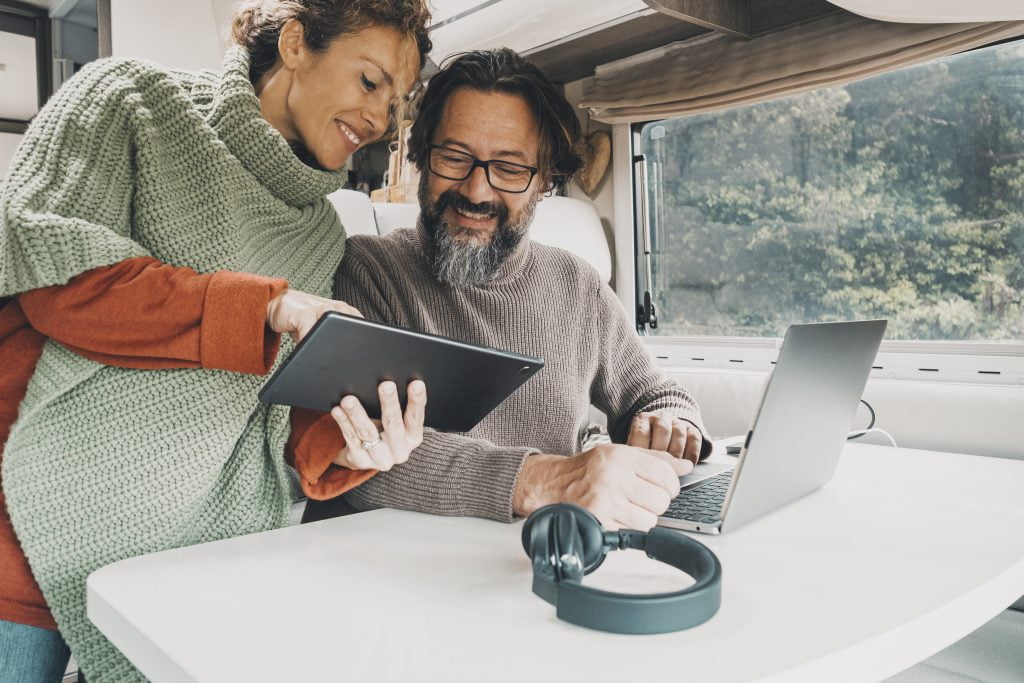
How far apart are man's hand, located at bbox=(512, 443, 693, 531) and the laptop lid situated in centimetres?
7

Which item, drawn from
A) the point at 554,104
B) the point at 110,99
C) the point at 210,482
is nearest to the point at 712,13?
the point at 554,104

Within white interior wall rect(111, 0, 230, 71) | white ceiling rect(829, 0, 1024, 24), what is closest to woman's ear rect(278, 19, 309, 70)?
white ceiling rect(829, 0, 1024, 24)

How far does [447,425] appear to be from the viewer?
990 millimetres

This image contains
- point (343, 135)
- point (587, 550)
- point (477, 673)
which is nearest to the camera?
point (477, 673)

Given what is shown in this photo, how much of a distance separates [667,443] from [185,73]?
0.84m

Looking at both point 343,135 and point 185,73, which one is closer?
point 185,73

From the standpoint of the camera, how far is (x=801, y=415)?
32.6 inches

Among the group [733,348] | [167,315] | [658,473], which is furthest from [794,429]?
[733,348]

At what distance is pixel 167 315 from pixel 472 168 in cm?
75

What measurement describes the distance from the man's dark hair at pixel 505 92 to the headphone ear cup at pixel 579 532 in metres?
0.97

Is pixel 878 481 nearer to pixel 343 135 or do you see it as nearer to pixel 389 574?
pixel 389 574

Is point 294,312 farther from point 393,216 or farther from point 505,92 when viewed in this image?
point 393,216

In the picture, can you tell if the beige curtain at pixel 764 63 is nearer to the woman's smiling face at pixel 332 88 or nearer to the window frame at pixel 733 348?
the window frame at pixel 733 348

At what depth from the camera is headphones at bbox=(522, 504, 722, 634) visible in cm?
56
